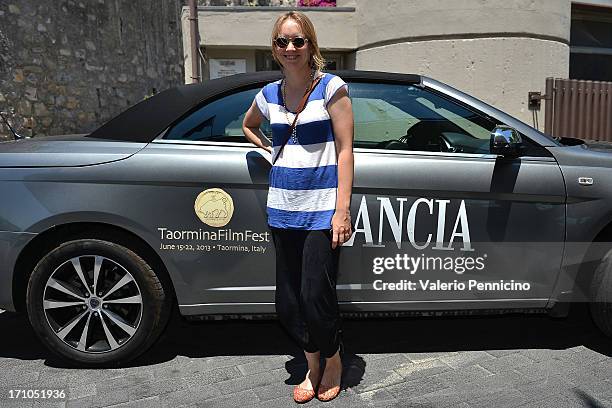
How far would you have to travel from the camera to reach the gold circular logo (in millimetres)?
2918

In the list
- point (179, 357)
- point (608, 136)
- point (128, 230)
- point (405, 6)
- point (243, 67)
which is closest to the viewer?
point (128, 230)

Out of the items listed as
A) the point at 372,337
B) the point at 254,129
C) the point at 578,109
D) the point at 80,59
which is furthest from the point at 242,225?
the point at 80,59

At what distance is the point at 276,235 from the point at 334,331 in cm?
55

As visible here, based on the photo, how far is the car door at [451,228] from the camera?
9.68 ft

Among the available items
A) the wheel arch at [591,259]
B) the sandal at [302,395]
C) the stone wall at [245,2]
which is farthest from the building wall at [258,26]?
the sandal at [302,395]

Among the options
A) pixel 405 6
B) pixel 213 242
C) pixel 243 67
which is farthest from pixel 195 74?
pixel 213 242

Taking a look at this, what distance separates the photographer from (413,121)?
3217 millimetres

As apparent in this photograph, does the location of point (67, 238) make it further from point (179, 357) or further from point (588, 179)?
point (588, 179)

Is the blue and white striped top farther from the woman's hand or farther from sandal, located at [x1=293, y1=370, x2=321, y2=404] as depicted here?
sandal, located at [x1=293, y1=370, x2=321, y2=404]

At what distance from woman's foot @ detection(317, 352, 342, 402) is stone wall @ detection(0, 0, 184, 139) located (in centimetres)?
1124

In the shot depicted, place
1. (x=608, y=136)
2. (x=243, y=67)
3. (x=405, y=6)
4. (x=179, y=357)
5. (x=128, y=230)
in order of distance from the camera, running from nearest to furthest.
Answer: (x=128, y=230) < (x=179, y=357) < (x=405, y=6) < (x=608, y=136) < (x=243, y=67)

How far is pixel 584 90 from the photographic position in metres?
9.15

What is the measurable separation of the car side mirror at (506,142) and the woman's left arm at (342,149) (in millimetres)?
878

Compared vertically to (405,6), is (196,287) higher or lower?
lower
